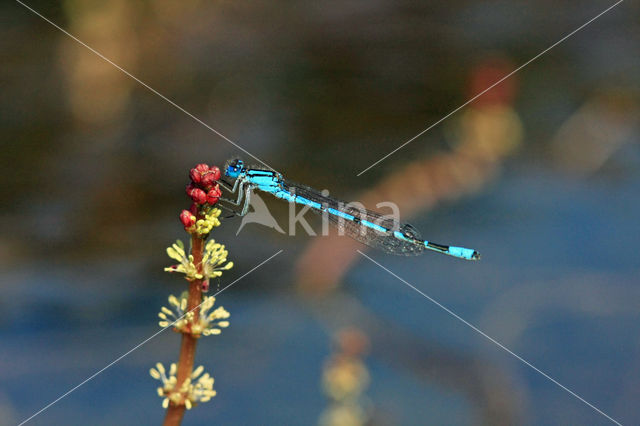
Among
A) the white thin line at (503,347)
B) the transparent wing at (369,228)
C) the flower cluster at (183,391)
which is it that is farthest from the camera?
the transparent wing at (369,228)

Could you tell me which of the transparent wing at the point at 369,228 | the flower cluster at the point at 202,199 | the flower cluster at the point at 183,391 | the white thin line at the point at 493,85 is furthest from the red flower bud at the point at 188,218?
the white thin line at the point at 493,85

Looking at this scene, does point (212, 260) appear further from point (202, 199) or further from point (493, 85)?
point (493, 85)

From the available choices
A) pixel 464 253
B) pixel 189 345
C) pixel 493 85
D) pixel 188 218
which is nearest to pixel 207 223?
pixel 188 218

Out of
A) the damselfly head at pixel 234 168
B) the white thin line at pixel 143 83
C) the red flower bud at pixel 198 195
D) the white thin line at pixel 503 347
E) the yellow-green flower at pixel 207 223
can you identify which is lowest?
the white thin line at pixel 503 347

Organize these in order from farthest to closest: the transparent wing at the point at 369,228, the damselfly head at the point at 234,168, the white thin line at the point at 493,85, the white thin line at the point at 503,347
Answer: the white thin line at the point at 493,85 → the transparent wing at the point at 369,228 → the damselfly head at the point at 234,168 → the white thin line at the point at 503,347

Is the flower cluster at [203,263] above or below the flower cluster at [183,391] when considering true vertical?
above

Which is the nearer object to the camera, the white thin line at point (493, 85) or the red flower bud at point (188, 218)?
the red flower bud at point (188, 218)

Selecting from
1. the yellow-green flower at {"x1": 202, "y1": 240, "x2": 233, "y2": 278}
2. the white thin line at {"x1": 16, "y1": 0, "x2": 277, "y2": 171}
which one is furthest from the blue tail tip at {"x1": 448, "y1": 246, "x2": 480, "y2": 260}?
the yellow-green flower at {"x1": 202, "y1": 240, "x2": 233, "y2": 278}

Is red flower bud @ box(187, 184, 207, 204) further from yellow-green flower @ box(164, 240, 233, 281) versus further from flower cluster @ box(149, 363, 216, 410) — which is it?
flower cluster @ box(149, 363, 216, 410)

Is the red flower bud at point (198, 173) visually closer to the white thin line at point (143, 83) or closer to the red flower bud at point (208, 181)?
the red flower bud at point (208, 181)
